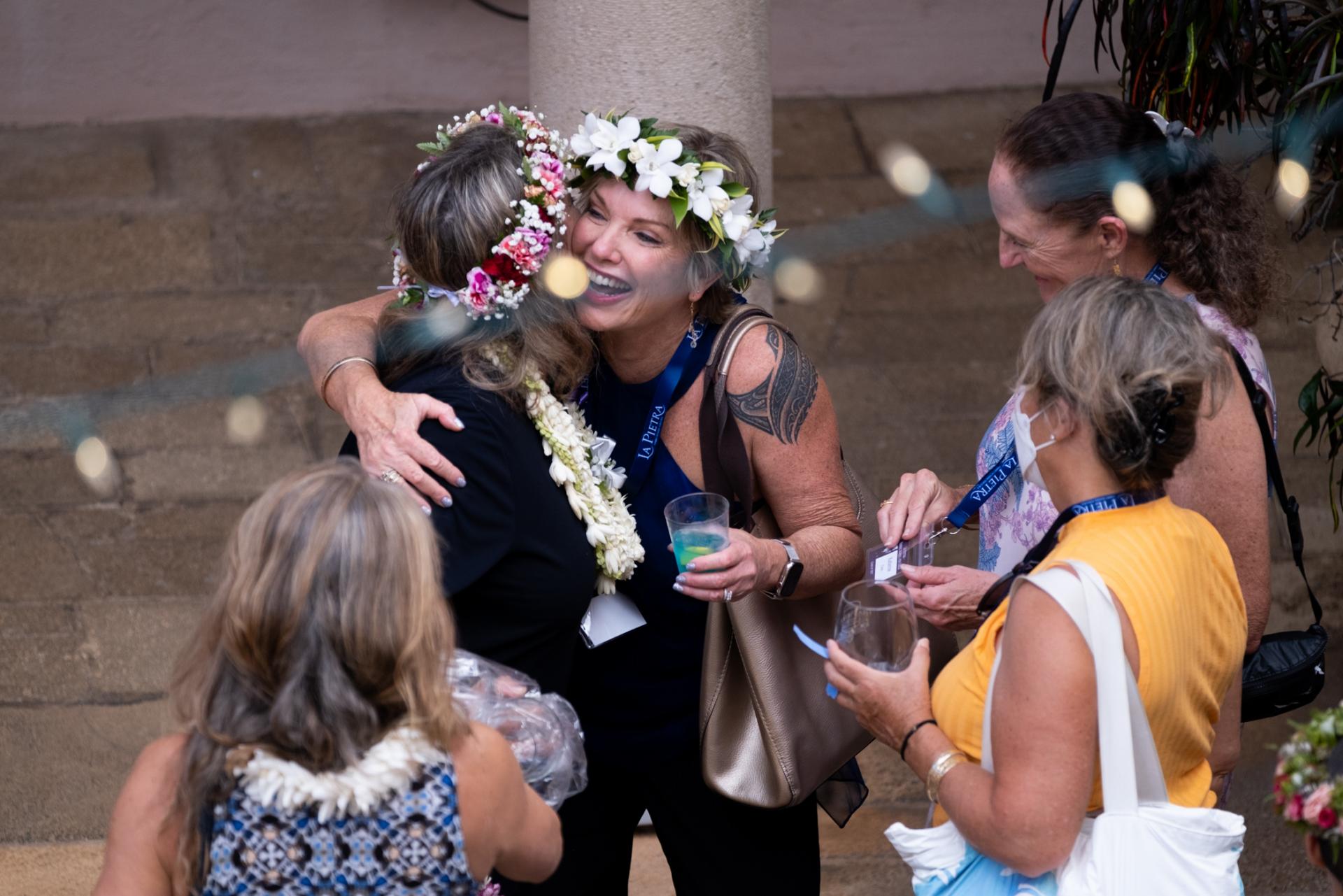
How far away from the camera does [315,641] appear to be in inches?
76.1

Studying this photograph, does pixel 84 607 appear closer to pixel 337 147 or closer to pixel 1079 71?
pixel 337 147

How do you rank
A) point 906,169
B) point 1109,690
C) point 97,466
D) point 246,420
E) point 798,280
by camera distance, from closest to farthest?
point 1109,690 → point 97,466 → point 246,420 → point 798,280 → point 906,169

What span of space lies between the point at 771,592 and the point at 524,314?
704 millimetres

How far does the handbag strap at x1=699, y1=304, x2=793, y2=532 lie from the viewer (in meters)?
A: 2.91

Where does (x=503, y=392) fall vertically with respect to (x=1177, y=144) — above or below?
below

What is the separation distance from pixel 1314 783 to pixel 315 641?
4.34 feet

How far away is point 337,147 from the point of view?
7781 millimetres

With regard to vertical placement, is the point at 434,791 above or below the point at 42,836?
above

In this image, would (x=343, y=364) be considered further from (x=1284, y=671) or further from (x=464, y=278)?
(x=1284, y=671)

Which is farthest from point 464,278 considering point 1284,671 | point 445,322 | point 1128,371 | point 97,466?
point 97,466

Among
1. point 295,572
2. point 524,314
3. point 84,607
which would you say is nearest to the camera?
point 295,572

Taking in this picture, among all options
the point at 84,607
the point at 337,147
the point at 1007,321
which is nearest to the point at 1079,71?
the point at 1007,321

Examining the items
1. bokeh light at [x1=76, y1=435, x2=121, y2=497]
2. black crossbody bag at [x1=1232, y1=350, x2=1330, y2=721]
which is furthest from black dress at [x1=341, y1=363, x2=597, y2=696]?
bokeh light at [x1=76, y1=435, x2=121, y2=497]

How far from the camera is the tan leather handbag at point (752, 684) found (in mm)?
2926
